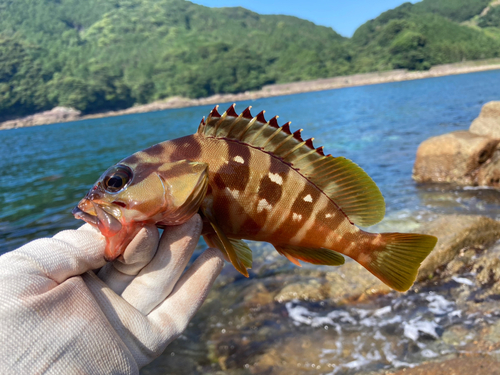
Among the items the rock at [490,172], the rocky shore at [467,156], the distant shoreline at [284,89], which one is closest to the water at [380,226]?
the rock at [490,172]

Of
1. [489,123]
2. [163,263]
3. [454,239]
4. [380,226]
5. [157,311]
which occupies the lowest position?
[380,226]

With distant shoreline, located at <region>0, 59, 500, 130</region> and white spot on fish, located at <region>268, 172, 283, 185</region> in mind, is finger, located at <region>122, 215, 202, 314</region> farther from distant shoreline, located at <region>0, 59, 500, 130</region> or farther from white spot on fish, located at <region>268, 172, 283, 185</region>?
distant shoreline, located at <region>0, 59, 500, 130</region>

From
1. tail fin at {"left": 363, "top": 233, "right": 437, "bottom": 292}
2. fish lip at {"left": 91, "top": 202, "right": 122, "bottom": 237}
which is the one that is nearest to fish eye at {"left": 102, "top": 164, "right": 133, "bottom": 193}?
fish lip at {"left": 91, "top": 202, "right": 122, "bottom": 237}

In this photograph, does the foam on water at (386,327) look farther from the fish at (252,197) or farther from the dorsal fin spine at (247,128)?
the dorsal fin spine at (247,128)

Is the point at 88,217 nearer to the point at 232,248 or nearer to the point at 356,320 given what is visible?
the point at 232,248

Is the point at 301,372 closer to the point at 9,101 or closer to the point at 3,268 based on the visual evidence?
the point at 3,268

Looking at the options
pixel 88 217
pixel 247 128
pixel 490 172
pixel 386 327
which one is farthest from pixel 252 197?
pixel 490 172
